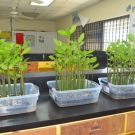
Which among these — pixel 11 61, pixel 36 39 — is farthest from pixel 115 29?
pixel 36 39

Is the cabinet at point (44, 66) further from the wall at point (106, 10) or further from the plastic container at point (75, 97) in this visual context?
the plastic container at point (75, 97)

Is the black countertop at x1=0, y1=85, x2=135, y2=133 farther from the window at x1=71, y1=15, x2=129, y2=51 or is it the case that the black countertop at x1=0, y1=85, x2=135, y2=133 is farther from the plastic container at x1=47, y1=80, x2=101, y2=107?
the window at x1=71, y1=15, x2=129, y2=51

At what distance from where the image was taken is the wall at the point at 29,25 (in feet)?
19.5

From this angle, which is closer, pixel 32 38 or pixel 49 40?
pixel 32 38

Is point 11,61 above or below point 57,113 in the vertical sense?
above

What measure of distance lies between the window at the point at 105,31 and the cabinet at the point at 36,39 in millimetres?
2039

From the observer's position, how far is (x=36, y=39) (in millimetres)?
6180

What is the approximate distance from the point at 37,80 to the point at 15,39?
524 cm

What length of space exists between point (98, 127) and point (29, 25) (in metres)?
6.11

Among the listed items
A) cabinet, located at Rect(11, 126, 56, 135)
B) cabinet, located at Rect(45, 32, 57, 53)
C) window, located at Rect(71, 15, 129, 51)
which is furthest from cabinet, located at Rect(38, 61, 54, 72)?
cabinet, located at Rect(11, 126, 56, 135)

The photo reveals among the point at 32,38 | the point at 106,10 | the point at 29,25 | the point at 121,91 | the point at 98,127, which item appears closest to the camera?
the point at 98,127

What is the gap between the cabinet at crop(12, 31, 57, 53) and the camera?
595 cm

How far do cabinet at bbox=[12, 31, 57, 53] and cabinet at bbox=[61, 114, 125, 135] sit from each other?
5462mm

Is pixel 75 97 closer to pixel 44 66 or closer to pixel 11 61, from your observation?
pixel 11 61
